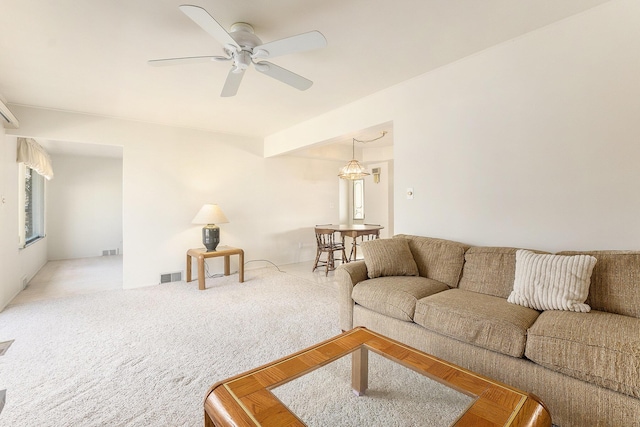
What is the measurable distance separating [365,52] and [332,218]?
4089 mm

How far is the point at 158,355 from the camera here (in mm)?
2242

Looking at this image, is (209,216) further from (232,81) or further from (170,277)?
(232,81)

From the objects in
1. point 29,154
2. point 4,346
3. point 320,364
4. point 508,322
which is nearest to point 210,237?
point 4,346

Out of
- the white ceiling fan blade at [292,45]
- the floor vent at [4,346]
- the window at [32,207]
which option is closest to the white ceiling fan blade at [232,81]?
the white ceiling fan blade at [292,45]

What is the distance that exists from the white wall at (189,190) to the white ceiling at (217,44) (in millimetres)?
502

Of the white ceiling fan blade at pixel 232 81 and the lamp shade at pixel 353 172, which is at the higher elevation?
the white ceiling fan blade at pixel 232 81

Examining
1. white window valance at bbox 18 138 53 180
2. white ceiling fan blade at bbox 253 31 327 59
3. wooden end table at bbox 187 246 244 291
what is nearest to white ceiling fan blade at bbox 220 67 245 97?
white ceiling fan blade at bbox 253 31 327 59

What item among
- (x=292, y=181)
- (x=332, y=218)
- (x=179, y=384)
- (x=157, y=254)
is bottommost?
(x=179, y=384)

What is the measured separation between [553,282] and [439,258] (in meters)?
0.86

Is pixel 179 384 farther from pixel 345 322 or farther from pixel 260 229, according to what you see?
pixel 260 229

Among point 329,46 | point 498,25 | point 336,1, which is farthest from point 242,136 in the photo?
point 498,25

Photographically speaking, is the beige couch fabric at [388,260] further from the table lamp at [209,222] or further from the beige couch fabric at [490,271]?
the table lamp at [209,222]

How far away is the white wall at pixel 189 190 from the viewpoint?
4.01m

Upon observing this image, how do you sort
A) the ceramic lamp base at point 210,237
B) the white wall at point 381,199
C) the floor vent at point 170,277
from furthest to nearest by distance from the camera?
the white wall at point 381,199, the floor vent at point 170,277, the ceramic lamp base at point 210,237
